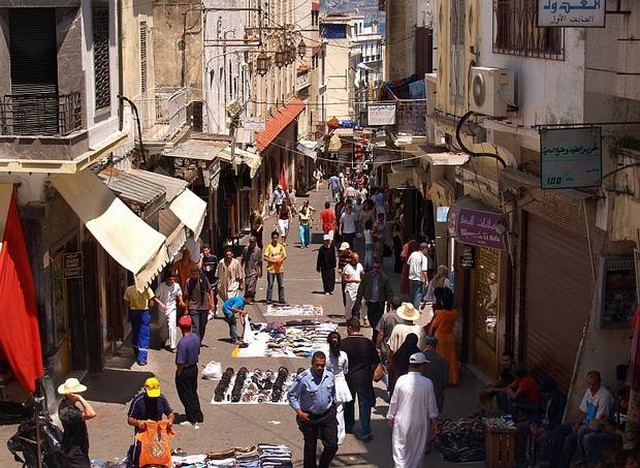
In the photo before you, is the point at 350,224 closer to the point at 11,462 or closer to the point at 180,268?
the point at 180,268

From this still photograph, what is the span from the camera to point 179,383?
48.7ft

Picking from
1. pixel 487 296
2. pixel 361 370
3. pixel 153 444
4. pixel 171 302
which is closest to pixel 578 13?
pixel 361 370

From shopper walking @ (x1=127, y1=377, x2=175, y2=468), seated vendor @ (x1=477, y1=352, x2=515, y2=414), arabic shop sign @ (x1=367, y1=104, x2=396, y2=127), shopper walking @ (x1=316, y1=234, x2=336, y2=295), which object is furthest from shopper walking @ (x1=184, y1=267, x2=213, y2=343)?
arabic shop sign @ (x1=367, y1=104, x2=396, y2=127)

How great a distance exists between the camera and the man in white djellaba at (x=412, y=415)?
12312 mm

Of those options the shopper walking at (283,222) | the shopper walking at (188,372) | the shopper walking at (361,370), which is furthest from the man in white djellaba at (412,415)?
the shopper walking at (283,222)

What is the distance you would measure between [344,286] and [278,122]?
23651 mm

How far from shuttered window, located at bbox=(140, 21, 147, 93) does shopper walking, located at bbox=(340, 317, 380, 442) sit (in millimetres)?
9599

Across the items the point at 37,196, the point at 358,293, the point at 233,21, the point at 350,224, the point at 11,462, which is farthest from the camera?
the point at 233,21

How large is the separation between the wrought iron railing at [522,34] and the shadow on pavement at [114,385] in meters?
6.67

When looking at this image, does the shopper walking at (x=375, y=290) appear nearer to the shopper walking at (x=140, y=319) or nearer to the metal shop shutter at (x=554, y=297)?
the shopper walking at (x=140, y=319)

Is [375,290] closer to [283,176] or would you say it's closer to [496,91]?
[496,91]

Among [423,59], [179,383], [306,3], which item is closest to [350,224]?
[423,59]

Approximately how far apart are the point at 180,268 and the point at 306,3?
42909mm

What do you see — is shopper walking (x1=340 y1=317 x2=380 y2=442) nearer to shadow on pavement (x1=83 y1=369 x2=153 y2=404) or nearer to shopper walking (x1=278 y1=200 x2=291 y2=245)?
shadow on pavement (x1=83 y1=369 x2=153 y2=404)
